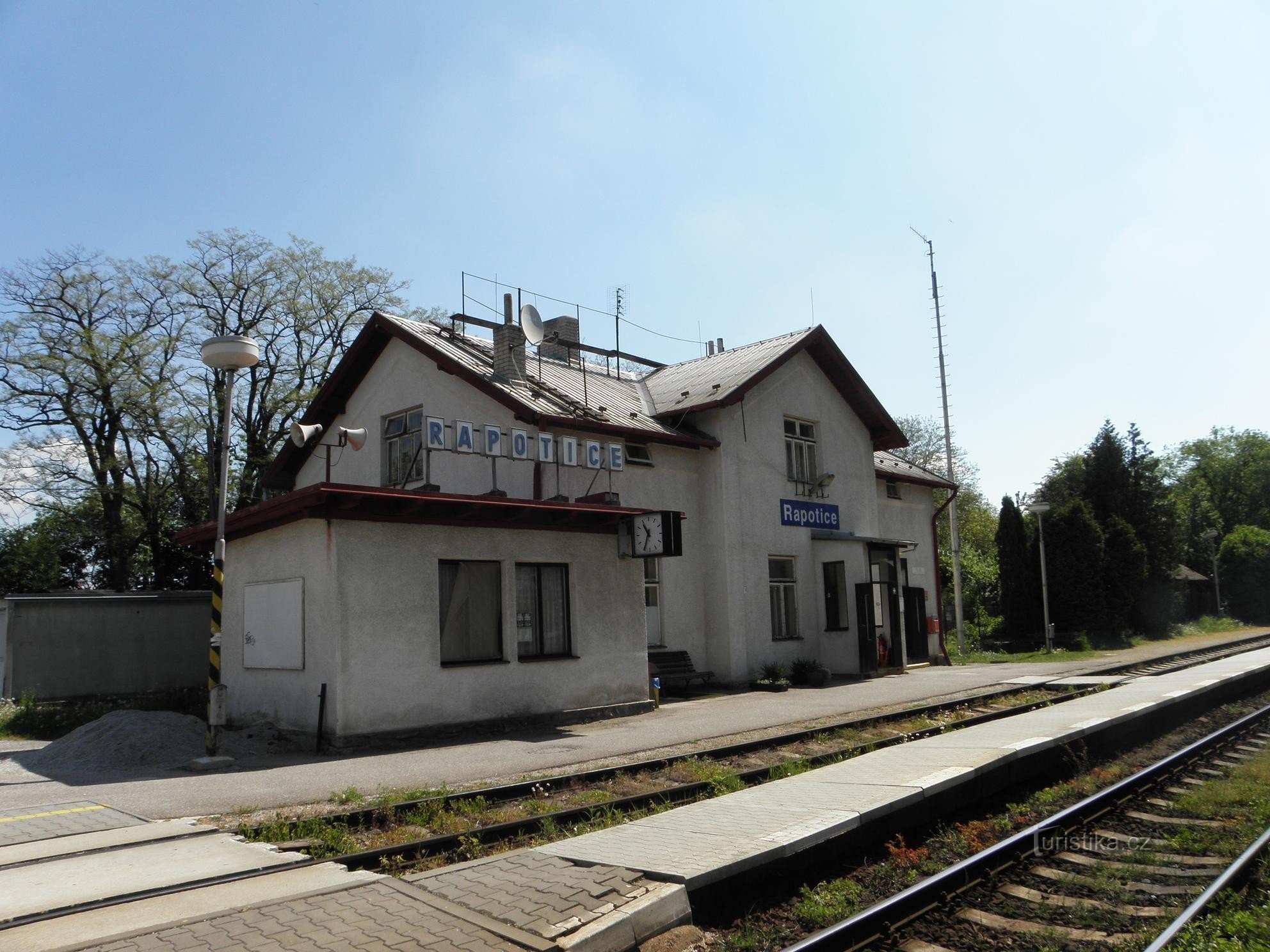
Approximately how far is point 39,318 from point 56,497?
215 inches

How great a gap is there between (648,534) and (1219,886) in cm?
1059

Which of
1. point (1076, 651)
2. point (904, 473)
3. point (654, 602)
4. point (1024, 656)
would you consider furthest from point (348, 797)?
point (1076, 651)

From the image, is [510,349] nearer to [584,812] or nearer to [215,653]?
[215,653]

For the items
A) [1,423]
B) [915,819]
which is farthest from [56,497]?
[915,819]

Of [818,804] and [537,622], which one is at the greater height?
[537,622]

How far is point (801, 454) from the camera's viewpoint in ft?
78.7

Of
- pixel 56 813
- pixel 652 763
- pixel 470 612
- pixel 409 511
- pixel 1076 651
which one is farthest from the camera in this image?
pixel 1076 651

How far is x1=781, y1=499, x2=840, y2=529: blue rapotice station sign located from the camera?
22.7m

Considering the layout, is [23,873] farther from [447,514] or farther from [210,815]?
[447,514]

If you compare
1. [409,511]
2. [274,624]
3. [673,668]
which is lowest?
[673,668]

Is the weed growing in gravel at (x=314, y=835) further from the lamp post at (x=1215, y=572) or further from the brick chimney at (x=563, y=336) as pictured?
the lamp post at (x=1215, y=572)

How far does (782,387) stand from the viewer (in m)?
23.3

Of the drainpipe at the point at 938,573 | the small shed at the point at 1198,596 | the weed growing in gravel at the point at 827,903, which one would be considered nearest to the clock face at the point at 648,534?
the weed growing in gravel at the point at 827,903

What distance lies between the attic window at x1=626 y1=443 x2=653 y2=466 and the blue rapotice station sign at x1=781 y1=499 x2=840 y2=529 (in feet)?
13.1
